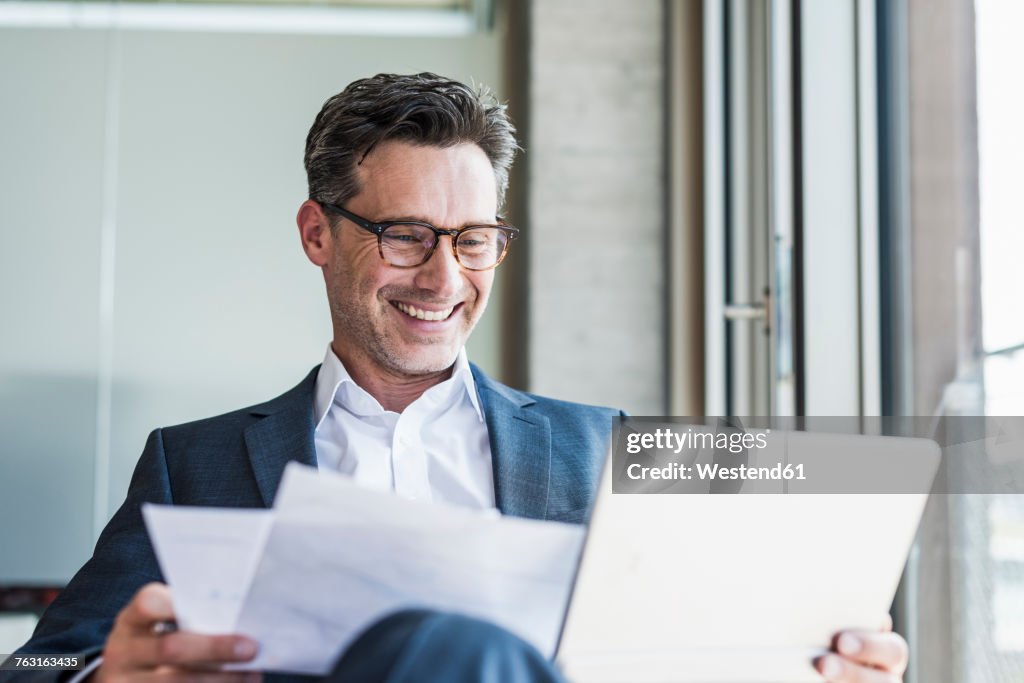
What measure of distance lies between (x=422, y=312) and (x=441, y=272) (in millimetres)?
75

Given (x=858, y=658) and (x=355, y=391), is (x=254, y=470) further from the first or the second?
(x=858, y=658)

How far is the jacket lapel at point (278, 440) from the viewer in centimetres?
150

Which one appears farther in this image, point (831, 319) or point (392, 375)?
point (831, 319)

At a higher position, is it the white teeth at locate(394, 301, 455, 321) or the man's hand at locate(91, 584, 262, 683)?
the white teeth at locate(394, 301, 455, 321)

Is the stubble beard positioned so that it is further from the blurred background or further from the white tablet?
the blurred background

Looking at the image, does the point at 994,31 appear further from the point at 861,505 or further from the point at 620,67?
the point at 620,67

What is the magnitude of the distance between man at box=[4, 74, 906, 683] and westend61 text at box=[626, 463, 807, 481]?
0.14 metres

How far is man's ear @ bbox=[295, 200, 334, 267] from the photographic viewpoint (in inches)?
68.8

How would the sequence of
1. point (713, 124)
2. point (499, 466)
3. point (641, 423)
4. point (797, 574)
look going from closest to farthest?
point (797, 574) < point (499, 466) < point (641, 423) < point (713, 124)

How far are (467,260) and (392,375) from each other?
233mm

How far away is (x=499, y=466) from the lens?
1.58m

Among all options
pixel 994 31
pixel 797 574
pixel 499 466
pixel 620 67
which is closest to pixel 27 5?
pixel 620 67

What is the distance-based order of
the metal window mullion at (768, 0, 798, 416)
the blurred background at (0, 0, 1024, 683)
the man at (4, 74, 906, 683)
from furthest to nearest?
1. the blurred background at (0, 0, 1024, 683)
2. the metal window mullion at (768, 0, 798, 416)
3. the man at (4, 74, 906, 683)

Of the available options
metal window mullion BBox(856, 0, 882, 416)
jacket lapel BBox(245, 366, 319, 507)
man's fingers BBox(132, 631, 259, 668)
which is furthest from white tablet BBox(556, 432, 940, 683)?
metal window mullion BBox(856, 0, 882, 416)
